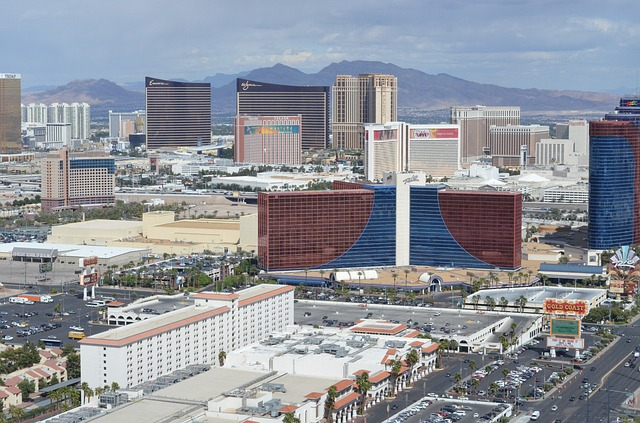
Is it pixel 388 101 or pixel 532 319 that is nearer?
pixel 532 319

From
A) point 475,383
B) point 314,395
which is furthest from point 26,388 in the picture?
point 475,383

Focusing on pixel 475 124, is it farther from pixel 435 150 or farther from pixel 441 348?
pixel 441 348

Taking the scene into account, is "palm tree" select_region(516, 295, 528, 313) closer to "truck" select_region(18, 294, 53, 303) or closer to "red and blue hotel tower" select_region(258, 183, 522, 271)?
"red and blue hotel tower" select_region(258, 183, 522, 271)

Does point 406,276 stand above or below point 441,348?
above

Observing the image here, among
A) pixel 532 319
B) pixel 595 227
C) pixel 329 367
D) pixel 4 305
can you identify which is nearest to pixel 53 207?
pixel 4 305

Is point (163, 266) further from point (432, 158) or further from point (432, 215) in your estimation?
point (432, 158)
